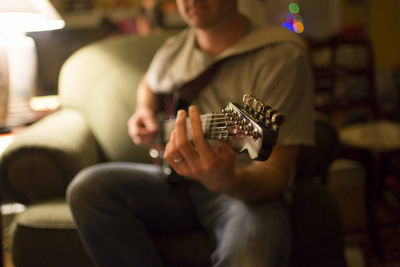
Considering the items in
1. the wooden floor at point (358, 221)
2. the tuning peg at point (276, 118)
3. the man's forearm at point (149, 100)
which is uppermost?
the tuning peg at point (276, 118)

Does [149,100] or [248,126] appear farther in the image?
[149,100]

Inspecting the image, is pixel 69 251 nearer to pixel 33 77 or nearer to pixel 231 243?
pixel 231 243

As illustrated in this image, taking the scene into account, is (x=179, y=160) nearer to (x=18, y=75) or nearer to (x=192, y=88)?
(x=192, y=88)

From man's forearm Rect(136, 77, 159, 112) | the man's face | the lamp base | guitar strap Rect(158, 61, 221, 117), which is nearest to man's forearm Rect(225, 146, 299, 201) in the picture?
guitar strap Rect(158, 61, 221, 117)

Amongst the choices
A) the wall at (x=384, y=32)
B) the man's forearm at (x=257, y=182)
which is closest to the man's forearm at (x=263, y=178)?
the man's forearm at (x=257, y=182)

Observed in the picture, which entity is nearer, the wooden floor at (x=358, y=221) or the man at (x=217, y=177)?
the man at (x=217, y=177)

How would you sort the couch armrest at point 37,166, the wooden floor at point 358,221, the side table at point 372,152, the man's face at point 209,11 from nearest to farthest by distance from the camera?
the man's face at point 209,11
the couch armrest at point 37,166
the wooden floor at point 358,221
the side table at point 372,152

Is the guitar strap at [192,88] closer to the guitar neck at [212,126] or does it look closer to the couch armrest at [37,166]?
→ the guitar neck at [212,126]

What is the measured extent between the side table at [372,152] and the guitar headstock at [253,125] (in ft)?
3.89

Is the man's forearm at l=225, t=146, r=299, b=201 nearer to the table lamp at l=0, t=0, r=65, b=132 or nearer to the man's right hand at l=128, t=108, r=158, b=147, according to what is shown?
the man's right hand at l=128, t=108, r=158, b=147

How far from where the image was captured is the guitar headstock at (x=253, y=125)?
44 cm

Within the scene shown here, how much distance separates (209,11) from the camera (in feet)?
2.75

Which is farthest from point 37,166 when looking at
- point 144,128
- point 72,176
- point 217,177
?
point 217,177

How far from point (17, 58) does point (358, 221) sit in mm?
1590
